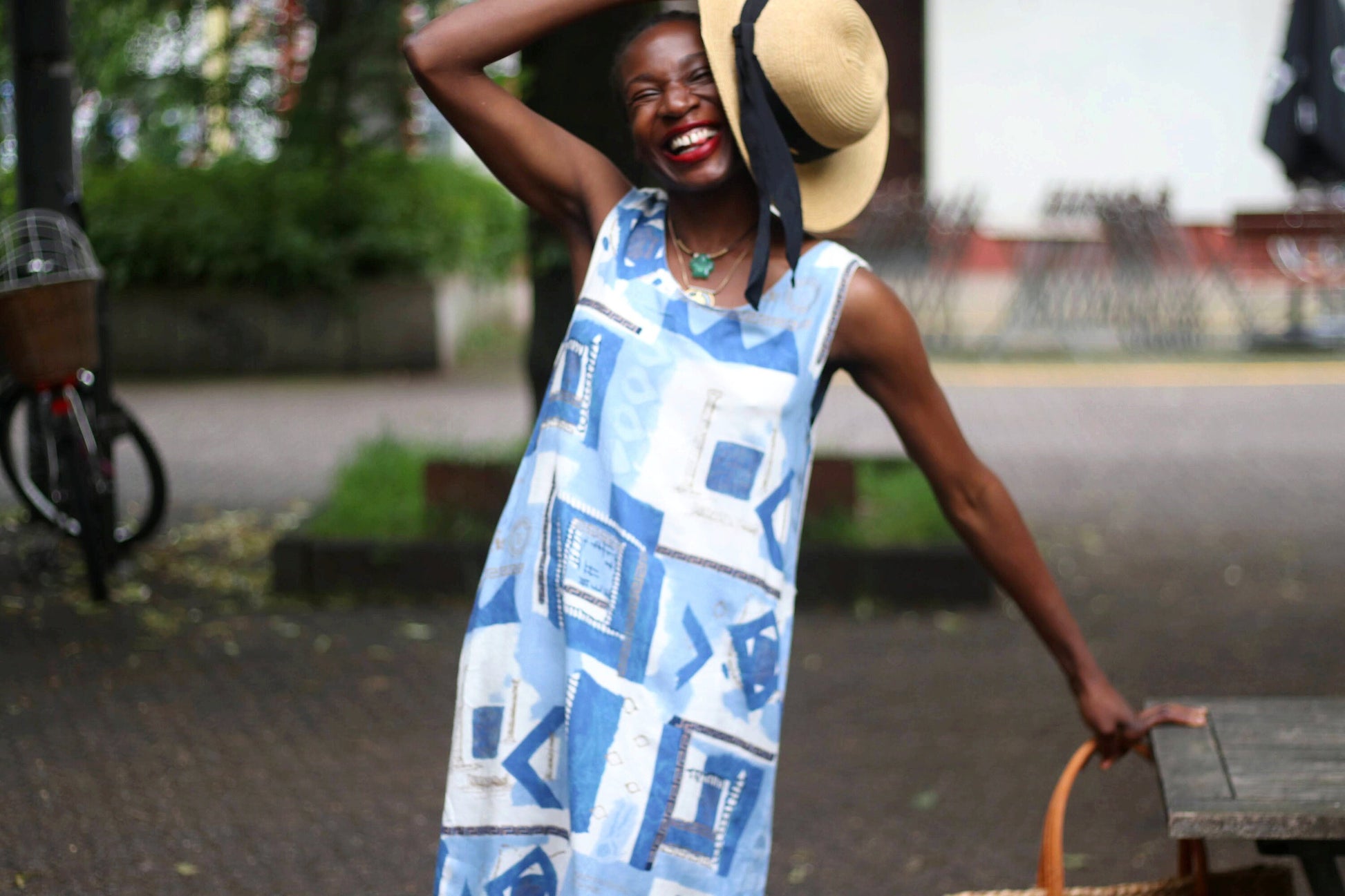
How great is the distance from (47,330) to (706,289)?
15.3ft

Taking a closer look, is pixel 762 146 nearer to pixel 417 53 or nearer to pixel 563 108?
pixel 417 53

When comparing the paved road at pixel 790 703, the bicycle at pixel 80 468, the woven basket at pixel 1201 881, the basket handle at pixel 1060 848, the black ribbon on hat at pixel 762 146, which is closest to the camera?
the black ribbon on hat at pixel 762 146

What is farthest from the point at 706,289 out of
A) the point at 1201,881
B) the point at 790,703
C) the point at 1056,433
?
the point at 1056,433

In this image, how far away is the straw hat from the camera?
7.98 ft

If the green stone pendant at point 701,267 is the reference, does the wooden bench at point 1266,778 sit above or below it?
below

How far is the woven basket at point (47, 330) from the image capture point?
253 inches

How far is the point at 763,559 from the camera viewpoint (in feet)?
8.25

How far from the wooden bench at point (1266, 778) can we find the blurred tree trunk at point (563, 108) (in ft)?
12.8

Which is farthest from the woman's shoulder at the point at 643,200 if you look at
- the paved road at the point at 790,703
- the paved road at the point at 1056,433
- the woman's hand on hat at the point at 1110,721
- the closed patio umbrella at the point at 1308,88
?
the closed patio umbrella at the point at 1308,88

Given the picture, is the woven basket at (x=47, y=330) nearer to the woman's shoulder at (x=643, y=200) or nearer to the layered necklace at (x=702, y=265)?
the woman's shoulder at (x=643, y=200)

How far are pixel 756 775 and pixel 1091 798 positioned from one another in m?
2.58

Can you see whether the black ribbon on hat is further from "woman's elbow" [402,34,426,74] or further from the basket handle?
the basket handle

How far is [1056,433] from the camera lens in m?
11.1

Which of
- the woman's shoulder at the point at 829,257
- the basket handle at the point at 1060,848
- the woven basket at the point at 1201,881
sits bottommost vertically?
the woven basket at the point at 1201,881
